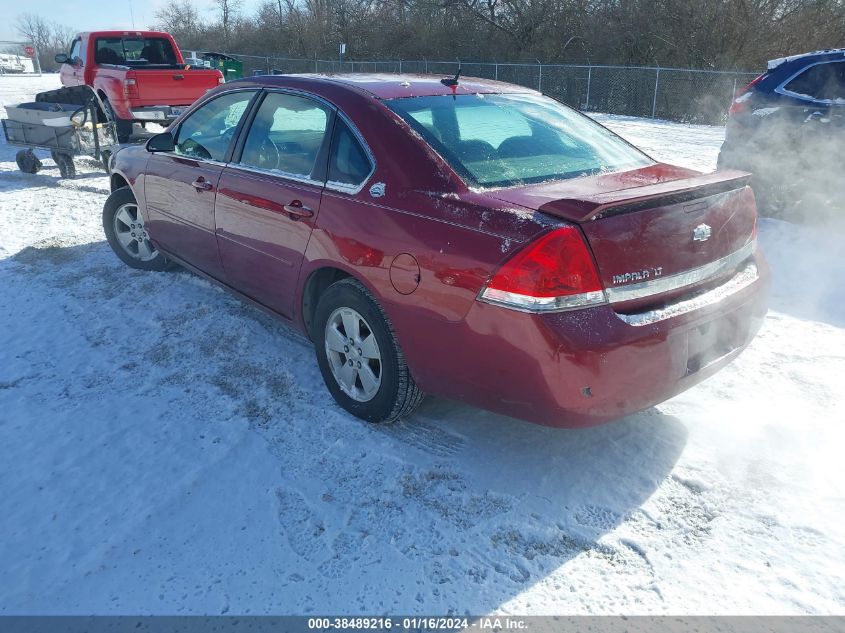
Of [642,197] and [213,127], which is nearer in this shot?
[642,197]

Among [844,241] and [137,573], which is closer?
[137,573]

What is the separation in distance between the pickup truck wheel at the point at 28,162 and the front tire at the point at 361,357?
27.3 ft

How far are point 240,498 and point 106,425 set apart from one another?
3.34 feet

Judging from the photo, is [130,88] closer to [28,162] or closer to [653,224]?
[28,162]

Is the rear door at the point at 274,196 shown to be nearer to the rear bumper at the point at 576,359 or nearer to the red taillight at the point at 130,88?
the rear bumper at the point at 576,359

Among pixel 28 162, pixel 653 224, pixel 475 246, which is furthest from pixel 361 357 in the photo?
pixel 28 162

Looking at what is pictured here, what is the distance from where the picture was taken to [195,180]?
14.4 feet

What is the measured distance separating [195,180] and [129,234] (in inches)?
64.1

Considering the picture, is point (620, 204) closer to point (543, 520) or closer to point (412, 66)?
point (543, 520)

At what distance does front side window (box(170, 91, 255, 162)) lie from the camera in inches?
167

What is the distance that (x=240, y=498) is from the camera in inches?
113

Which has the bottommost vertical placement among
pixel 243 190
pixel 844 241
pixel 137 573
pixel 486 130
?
pixel 137 573

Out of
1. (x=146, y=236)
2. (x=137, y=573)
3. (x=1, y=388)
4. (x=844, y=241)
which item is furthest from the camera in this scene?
(x=844, y=241)

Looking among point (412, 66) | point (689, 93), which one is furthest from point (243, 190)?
point (412, 66)
